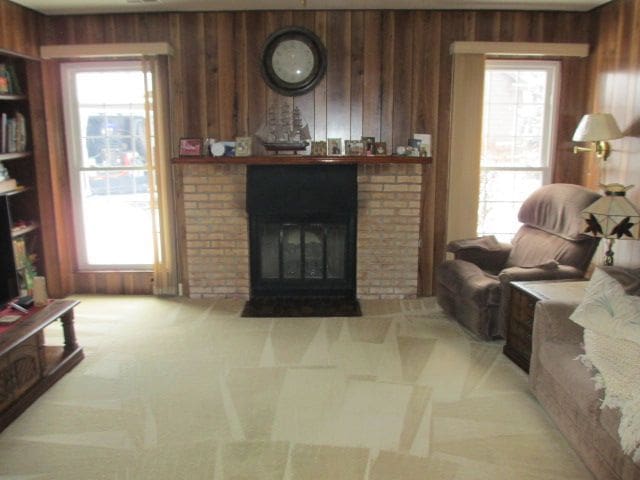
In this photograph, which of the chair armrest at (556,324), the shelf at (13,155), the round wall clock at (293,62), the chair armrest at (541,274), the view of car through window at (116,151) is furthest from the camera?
the view of car through window at (116,151)

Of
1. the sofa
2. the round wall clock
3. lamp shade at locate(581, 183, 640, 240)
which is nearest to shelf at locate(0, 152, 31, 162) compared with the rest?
the round wall clock

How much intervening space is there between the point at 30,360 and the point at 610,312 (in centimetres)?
299

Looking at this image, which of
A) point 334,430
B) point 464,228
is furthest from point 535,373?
point 464,228

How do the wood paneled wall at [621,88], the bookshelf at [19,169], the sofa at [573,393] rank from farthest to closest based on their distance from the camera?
the bookshelf at [19,169] → the wood paneled wall at [621,88] → the sofa at [573,393]

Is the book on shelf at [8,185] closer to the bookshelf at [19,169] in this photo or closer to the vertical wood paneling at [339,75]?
the bookshelf at [19,169]

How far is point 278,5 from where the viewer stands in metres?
4.41

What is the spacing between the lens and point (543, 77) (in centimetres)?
479

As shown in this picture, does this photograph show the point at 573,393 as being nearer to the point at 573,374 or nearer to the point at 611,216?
the point at 573,374

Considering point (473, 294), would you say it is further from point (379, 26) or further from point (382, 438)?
point (379, 26)

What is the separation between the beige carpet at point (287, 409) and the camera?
2.45 meters

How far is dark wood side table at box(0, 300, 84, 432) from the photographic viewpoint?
286 cm

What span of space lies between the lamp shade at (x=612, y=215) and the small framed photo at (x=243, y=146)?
261cm

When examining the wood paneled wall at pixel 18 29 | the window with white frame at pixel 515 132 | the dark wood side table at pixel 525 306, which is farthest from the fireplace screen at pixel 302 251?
the wood paneled wall at pixel 18 29

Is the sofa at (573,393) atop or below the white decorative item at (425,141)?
below
